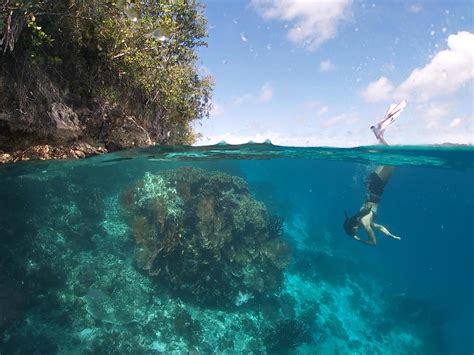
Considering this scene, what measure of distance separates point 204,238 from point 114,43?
31.7 feet

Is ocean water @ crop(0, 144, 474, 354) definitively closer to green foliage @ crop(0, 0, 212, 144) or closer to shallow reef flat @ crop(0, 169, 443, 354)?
shallow reef flat @ crop(0, 169, 443, 354)

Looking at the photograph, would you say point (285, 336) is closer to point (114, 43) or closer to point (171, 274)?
point (171, 274)

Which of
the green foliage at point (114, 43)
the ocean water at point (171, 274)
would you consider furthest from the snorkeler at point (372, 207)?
the green foliage at point (114, 43)

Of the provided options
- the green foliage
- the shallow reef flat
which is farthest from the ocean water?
the green foliage

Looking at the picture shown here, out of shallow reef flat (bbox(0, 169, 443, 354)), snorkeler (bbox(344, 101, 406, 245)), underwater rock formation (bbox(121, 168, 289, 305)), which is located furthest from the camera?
underwater rock formation (bbox(121, 168, 289, 305))

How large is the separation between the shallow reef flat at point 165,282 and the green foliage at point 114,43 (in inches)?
237

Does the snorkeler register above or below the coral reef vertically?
above

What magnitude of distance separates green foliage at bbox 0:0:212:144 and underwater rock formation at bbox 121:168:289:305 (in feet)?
17.5

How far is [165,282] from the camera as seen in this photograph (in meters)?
15.4

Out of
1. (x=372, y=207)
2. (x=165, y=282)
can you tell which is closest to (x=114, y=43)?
(x=165, y=282)

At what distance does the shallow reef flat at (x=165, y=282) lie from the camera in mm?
13406

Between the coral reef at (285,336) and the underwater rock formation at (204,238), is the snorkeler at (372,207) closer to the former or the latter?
the underwater rock formation at (204,238)

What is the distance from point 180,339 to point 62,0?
44.1 feet

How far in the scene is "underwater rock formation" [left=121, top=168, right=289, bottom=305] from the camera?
50.3 feet
